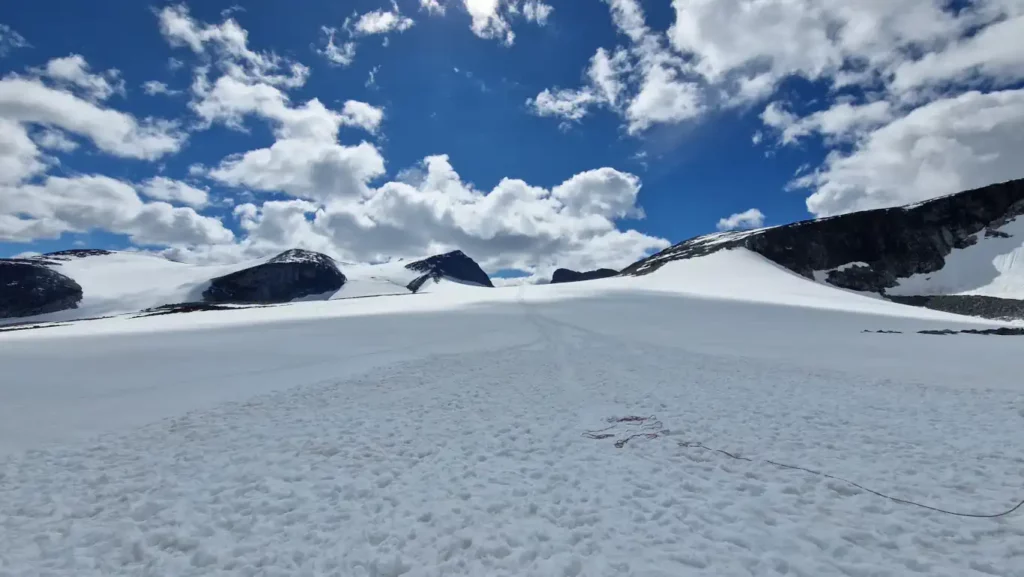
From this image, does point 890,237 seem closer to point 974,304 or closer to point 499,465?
point 974,304

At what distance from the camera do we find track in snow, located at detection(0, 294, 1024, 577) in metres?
6.86

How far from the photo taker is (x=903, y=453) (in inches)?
412

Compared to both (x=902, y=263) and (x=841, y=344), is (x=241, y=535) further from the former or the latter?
(x=902, y=263)

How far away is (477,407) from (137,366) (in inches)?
646

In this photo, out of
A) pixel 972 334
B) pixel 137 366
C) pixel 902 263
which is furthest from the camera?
pixel 902 263

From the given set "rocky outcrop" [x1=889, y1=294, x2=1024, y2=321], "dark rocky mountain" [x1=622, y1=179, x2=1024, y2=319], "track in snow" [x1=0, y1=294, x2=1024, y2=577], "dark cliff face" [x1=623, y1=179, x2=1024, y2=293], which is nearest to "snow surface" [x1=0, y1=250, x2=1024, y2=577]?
"track in snow" [x1=0, y1=294, x2=1024, y2=577]

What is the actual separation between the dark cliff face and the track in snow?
115983 mm

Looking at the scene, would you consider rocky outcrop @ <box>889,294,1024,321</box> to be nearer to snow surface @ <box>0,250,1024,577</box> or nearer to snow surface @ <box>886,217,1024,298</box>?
snow surface @ <box>886,217,1024,298</box>

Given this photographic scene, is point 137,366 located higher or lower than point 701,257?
lower

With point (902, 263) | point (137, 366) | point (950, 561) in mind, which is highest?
point (902, 263)

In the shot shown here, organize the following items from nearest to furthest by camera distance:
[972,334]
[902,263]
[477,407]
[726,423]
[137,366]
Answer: [726,423]
[477,407]
[137,366]
[972,334]
[902,263]

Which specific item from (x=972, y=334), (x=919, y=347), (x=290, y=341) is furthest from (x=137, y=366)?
(x=972, y=334)

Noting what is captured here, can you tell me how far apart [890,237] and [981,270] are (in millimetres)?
18680

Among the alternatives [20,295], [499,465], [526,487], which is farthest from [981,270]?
[20,295]
